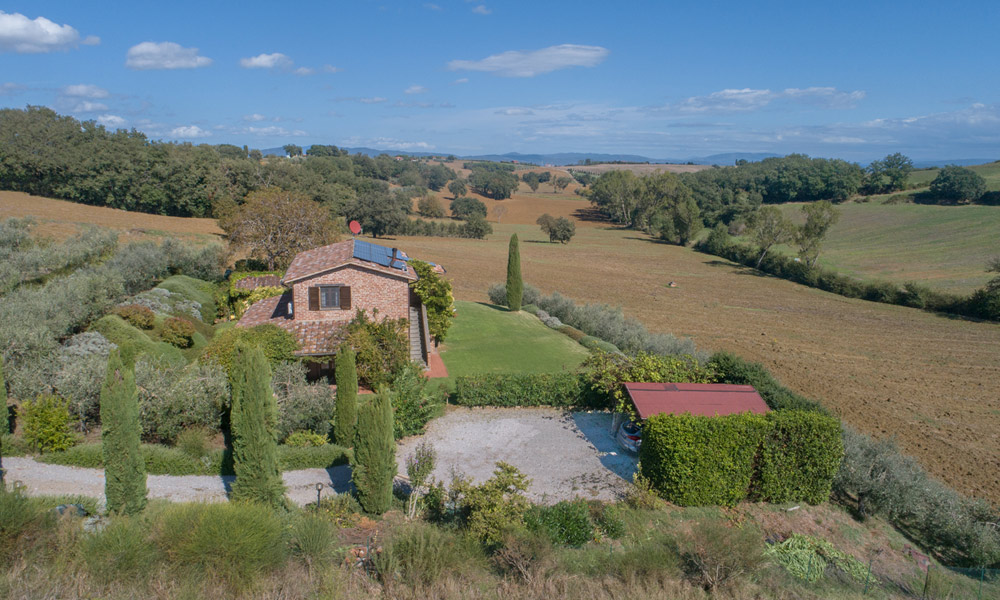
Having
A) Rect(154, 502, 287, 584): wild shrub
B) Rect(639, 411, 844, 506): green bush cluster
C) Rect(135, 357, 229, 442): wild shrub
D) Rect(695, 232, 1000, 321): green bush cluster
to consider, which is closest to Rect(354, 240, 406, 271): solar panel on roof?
Rect(135, 357, 229, 442): wild shrub

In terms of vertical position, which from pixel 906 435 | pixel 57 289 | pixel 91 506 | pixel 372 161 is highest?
pixel 372 161

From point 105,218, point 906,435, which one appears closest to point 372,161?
point 105,218

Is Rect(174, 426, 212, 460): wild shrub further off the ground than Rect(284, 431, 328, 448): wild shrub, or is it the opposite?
Rect(174, 426, 212, 460): wild shrub

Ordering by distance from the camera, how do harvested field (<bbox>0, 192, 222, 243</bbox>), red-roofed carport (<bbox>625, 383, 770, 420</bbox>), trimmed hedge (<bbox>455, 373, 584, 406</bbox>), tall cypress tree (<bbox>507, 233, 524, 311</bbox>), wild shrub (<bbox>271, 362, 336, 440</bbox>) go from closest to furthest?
red-roofed carport (<bbox>625, 383, 770, 420</bbox>) → wild shrub (<bbox>271, 362, 336, 440</bbox>) → trimmed hedge (<bbox>455, 373, 584, 406</bbox>) → tall cypress tree (<bbox>507, 233, 524, 311</bbox>) → harvested field (<bbox>0, 192, 222, 243</bbox>)

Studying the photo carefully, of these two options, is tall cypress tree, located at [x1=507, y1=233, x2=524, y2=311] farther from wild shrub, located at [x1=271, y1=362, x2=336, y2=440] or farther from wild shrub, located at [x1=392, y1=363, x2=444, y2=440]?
wild shrub, located at [x1=271, y1=362, x2=336, y2=440]

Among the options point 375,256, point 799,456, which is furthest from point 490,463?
point 375,256

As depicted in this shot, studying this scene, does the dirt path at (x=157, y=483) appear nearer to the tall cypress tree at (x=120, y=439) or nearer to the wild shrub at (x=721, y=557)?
the tall cypress tree at (x=120, y=439)

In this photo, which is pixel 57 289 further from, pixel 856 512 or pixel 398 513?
pixel 856 512

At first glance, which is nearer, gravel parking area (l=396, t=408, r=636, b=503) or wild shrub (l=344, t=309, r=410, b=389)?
gravel parking area (l=396, t=408, r=636, b=503)
